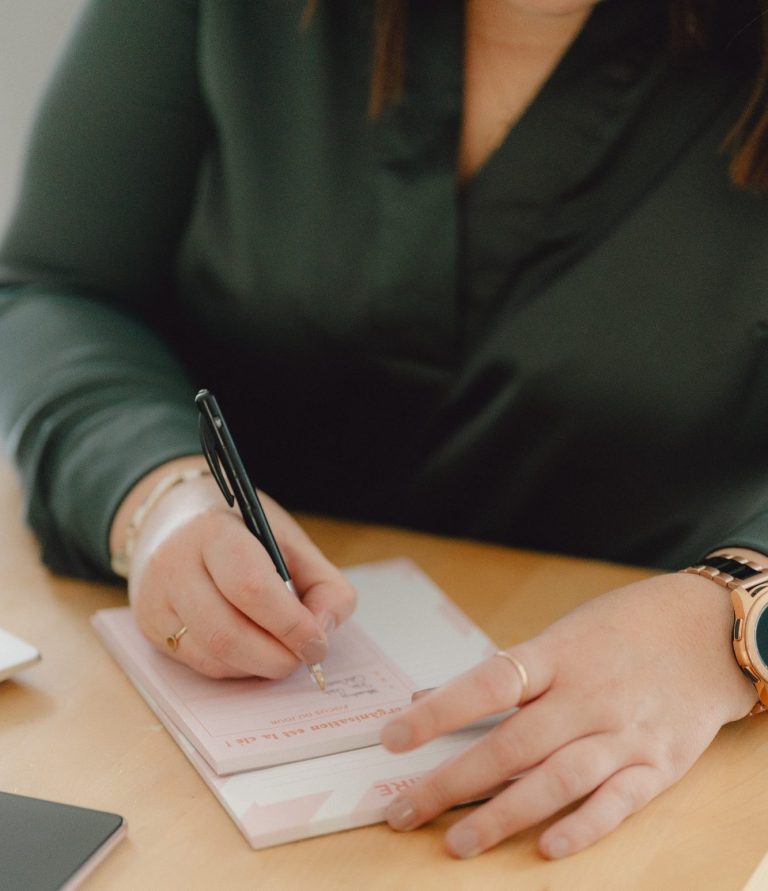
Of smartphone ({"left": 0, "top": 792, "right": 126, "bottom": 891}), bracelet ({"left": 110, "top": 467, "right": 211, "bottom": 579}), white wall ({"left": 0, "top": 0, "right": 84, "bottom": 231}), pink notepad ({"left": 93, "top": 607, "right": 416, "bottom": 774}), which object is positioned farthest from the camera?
white wall ({"left": 0, "top": 0, "right": 84, "bottom": 231})

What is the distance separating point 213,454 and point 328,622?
13 centimetres

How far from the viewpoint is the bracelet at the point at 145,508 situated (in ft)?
2.55

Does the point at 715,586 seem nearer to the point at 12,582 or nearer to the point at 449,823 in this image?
the point at 449,823

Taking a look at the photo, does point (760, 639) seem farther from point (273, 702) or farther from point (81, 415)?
point (81, 415)

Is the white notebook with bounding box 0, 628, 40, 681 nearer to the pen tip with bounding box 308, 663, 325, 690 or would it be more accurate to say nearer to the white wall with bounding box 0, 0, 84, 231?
the pen tip with bounding box 308, 663, 325, 690

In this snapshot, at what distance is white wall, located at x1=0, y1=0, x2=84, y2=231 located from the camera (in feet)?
4.99

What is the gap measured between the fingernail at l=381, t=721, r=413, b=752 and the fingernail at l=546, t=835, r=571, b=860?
0.30 feet

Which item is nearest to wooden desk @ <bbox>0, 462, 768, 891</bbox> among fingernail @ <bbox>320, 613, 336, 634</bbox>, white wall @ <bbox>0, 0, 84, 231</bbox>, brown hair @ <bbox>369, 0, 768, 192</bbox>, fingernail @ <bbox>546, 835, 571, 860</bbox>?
fingernail @ <bbox>546, 835, 571, 860</bbox>

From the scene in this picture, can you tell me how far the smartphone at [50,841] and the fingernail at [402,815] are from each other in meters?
0.14

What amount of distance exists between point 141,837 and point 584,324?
0.56m

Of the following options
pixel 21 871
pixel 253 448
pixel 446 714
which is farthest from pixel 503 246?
pixel 21 871

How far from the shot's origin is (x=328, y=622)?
2.27ft

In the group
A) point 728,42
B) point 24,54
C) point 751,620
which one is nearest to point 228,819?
point 751,620

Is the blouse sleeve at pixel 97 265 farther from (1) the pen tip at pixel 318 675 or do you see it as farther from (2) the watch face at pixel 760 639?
(2) the watch face at pixel 760 639
